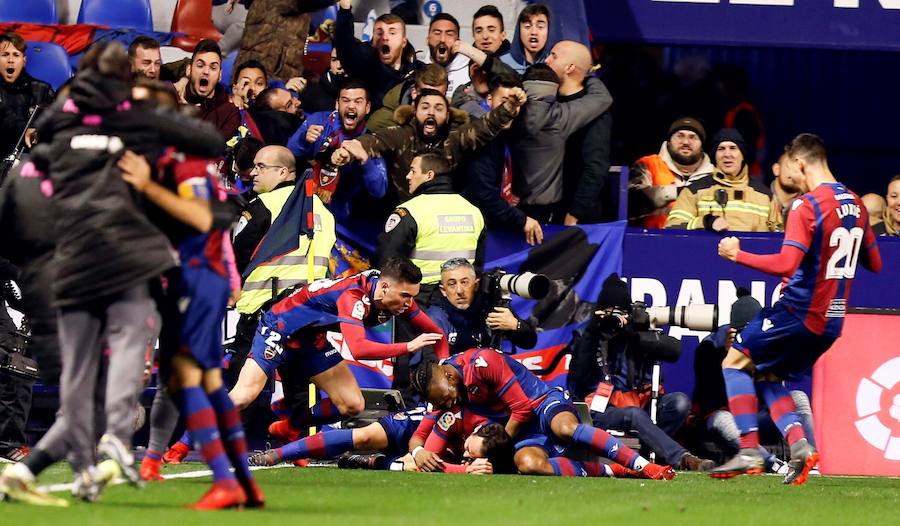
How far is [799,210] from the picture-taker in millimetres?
10062

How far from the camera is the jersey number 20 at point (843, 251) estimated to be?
10180 mm

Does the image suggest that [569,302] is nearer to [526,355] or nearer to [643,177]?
[526,355]

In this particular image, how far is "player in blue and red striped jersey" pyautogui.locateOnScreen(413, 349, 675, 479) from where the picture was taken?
10.7 metres

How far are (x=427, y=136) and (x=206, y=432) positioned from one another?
5.95 meters

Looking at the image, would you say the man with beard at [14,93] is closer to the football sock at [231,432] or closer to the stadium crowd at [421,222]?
the stadium crowd at [421,222]

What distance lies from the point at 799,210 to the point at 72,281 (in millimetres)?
4949

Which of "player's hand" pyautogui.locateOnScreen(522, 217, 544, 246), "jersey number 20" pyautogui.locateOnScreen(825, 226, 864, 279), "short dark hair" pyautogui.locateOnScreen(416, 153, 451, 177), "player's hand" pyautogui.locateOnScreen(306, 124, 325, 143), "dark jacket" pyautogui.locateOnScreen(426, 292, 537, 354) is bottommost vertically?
"dark jacket" pyautogui.locateOnScreen(426, 292, 537, 354)

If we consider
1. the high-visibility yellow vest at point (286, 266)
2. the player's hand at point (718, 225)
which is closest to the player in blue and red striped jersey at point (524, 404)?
the high-visibility yellow vest at point (286, 266)

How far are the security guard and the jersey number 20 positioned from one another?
300cm

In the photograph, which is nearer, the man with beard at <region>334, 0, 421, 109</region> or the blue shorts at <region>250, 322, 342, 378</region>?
the blue shorts at <region>250, 322, 342, 378</region>

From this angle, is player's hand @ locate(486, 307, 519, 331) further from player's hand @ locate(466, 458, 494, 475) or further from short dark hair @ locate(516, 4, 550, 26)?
short dark hair @ locate(516, 4, 550, 26)

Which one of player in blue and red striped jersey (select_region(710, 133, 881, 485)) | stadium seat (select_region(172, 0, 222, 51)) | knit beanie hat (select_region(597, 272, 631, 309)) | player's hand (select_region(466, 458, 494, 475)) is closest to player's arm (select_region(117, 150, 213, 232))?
player in blue and red striped jersey (select_region(710, 133, 881, 485))

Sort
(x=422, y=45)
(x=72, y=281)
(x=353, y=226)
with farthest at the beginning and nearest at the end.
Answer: (x=422, y=45), (x=353, y=226), (x=72, y=281)

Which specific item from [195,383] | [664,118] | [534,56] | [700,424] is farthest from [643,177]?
[195,383]
